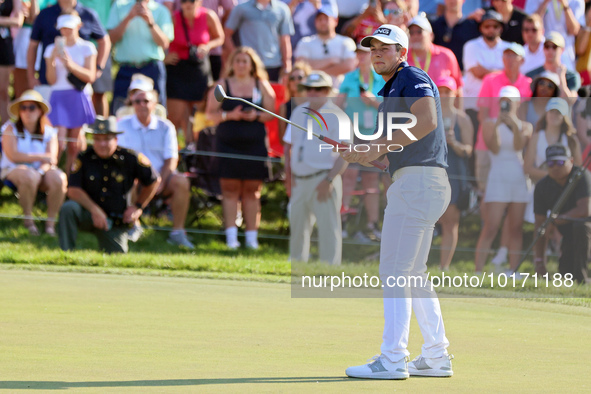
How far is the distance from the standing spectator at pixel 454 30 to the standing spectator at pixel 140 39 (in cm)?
334

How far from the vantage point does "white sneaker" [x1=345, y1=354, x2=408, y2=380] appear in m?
4.92

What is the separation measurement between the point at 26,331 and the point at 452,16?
8.26 metres

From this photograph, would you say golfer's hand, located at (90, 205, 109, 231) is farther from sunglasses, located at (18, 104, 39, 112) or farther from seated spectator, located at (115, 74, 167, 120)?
seated spectator, located at (115, 74, 167, 120)

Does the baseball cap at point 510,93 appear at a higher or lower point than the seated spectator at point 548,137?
higher

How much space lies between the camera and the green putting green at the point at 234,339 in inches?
184

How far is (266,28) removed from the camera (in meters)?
12.4

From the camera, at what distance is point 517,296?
27.6 ft

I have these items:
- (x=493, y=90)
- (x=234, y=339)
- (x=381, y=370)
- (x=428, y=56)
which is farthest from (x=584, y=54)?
(x=381, y=370)

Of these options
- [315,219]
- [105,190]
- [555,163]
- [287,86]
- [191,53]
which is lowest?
[315,219]

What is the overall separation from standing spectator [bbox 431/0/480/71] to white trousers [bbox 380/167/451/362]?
302 inches

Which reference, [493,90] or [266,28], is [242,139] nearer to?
[266,28]

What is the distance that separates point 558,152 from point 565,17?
3.60 metres

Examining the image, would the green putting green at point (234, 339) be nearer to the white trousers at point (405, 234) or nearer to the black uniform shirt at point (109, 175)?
the white trousers at point (405, 234)

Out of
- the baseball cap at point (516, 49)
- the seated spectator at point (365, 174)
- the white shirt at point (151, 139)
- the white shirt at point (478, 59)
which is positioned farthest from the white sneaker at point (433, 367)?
the white shirt at point (478, 59)
